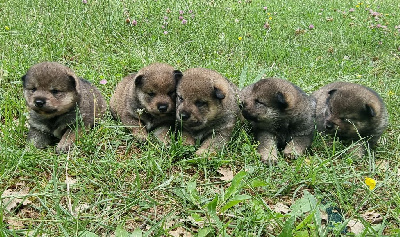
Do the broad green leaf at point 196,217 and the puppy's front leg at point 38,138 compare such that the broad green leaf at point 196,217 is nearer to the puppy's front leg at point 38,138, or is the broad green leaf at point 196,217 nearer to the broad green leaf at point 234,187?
the broad green leaf at point 234,187

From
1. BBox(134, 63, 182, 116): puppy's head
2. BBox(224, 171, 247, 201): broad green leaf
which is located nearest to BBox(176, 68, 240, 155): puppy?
BBox(134, 63, 182, 116): puppy's head

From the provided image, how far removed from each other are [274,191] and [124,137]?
2.08 m

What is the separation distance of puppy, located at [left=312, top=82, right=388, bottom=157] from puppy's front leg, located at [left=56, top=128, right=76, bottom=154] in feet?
11.4

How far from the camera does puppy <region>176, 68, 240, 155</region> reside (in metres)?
4.57

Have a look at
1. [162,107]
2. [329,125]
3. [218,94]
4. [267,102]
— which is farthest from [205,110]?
[329,125]

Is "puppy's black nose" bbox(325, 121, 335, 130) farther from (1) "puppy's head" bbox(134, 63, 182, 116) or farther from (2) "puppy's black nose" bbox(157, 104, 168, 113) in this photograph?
(2) "puppy's black nose" bbox(157, 104, 168, 113)

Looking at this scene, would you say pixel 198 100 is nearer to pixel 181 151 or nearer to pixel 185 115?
pixel 185 115

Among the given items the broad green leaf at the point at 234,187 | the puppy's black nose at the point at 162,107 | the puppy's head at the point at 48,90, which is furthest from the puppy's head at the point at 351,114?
the puppy's head at the point at 48,90

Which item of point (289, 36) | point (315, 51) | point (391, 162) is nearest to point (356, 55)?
point (315, 51)

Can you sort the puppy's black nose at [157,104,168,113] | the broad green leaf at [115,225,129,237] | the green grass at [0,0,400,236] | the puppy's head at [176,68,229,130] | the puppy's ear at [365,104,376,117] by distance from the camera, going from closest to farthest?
the broad green leaf at [115,225,129,237]
the green grass at [0,0,400,236]
the puppy's head at [176,68,229,130]
the puppy's black nose at [157,104,168,113]
the puppy's ear at [365,104,376,117]

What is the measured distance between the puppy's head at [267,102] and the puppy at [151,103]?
1.07 m

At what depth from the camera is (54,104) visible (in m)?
4.44

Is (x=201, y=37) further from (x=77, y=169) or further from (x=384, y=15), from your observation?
(x=384, y=15)

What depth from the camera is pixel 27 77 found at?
4488 millimetres
